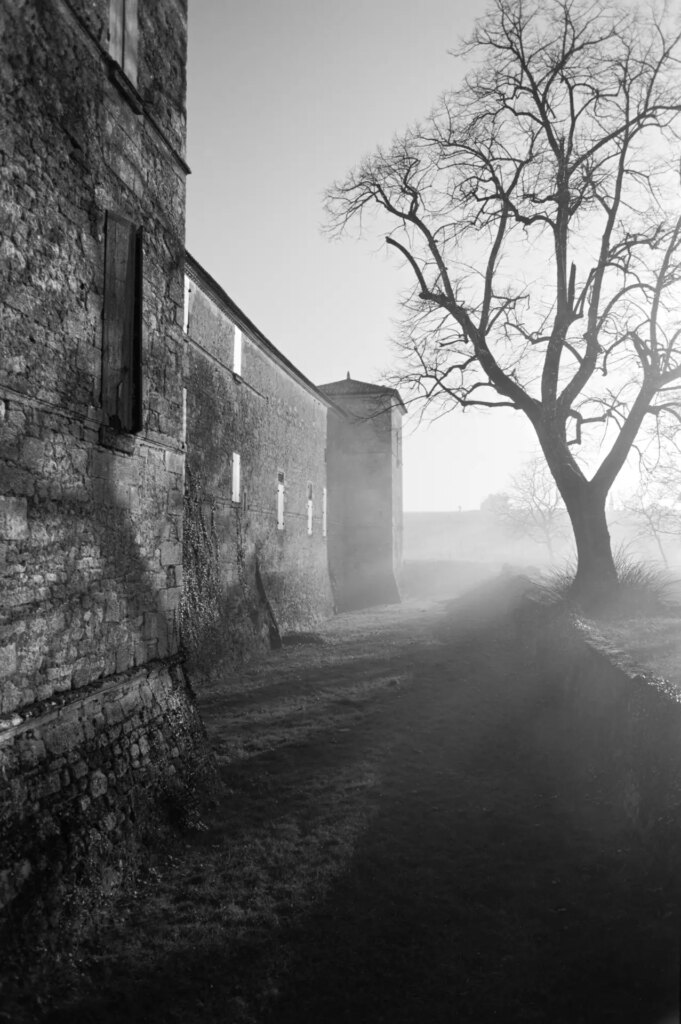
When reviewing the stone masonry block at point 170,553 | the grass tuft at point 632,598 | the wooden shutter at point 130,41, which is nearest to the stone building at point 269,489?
the stone masonry block at point 170,553

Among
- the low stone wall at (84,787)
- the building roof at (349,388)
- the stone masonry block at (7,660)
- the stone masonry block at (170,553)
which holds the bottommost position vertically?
the low stone wall at (84,787)

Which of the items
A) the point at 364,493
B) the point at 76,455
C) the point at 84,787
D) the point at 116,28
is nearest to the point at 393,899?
the point at 84,787

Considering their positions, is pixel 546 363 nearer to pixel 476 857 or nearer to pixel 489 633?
pixel 489 633

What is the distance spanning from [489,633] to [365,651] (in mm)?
3613

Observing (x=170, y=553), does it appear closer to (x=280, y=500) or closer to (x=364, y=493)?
(x=280, y=500)

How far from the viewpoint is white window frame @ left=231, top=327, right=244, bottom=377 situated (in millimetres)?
13547

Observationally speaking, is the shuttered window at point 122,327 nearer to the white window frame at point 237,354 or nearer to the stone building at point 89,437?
the stone building at point 89,437

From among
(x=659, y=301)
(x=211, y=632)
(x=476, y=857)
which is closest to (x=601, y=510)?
(x=659, y=301)

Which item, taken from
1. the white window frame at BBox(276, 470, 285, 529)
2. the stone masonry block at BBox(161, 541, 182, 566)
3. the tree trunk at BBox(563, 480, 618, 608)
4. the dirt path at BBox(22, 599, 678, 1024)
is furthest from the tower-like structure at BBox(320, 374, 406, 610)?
the stone masonry block at BBox(161, 541, 182, 566)

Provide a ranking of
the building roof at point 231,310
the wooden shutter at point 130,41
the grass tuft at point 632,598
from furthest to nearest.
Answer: the grass tuft at point 632,598 < the building roof at point 231,310 < the wooden shutter at point 130,41

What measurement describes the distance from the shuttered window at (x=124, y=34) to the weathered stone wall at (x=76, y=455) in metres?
0.14

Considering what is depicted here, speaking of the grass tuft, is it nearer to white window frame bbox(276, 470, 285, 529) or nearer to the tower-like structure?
white window frame bbox(276, 470, 285, 529)

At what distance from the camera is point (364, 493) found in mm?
25516

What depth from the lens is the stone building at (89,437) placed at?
13.4 ft
